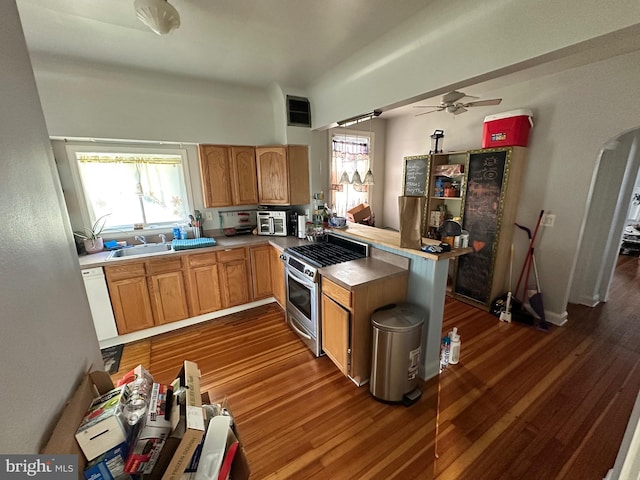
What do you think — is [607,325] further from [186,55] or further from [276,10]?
[186,55]

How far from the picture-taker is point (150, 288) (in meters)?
2.71

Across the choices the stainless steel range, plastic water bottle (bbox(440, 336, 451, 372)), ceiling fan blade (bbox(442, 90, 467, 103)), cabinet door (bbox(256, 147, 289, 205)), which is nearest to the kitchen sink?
cabinet door (bbox(256, 147, 289, 205))

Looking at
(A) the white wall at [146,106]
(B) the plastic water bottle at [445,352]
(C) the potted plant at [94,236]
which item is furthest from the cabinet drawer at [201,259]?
(B) the plastic water bottle at [445,352]

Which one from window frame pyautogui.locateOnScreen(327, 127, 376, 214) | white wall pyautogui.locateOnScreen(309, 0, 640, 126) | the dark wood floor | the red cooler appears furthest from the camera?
window frame pyautogui.locateOnScreen(327, 127, 376, 214)

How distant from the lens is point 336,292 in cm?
203

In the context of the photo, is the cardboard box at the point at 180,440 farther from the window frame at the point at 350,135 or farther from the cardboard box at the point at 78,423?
the window frame at the point at 350,135

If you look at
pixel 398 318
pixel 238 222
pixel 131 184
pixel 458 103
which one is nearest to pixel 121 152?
pixel 131 184

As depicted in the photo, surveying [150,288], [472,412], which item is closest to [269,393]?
[472,412]

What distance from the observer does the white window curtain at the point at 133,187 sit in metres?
2.84

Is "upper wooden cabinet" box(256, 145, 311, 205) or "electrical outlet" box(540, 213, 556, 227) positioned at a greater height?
"upper wooden cabinet" box(256, 145, 311, 205)

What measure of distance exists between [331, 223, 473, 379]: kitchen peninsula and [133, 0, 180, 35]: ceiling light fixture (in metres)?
2.15

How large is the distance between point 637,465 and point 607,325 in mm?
3484

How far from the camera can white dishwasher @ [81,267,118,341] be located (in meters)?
2.40

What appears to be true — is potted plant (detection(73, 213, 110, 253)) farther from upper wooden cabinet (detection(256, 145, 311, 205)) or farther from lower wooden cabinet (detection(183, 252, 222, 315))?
upper wooden cabinet (detection(256, 145, 311, 205))
